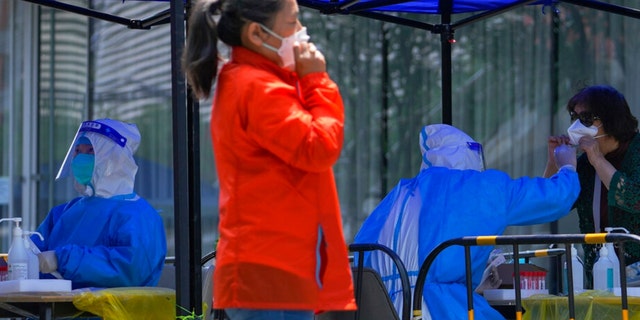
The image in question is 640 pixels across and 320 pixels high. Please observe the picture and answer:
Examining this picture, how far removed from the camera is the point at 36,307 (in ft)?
17.0

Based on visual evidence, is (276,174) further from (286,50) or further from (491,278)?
(491,278)

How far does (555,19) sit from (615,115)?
117 inches

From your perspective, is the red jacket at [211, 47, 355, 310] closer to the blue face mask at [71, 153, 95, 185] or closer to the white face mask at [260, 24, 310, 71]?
the white face mask at [260, 24, 310, 71]

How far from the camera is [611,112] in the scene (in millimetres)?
5711

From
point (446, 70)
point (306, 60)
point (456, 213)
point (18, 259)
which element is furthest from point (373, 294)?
point (446, 70)

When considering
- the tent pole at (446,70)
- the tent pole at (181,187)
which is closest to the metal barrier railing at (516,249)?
the tent pole at (181,187)

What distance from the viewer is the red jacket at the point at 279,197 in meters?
3.25

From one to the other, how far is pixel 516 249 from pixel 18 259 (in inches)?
83.4

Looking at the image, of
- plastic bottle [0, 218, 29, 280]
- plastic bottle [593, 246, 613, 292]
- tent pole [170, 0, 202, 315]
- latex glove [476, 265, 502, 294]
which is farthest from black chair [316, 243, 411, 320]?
plastic bottle [0, 218, 29, 280]

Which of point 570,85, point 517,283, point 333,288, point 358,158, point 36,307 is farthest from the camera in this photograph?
point 358,158

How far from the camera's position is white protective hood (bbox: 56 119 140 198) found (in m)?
6.01

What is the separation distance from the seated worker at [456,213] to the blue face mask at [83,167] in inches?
59.3

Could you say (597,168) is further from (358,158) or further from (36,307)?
(358,158)

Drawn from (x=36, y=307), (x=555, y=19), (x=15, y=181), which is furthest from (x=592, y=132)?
(x=15, y=181)
